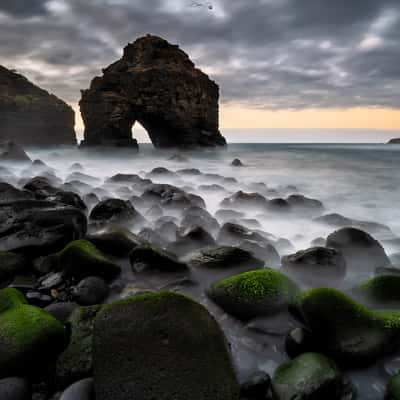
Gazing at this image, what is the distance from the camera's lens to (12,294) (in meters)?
→ 3.02

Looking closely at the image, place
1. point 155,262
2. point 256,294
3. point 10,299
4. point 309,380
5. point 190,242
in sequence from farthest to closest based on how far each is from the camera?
1. point 190,242
2. point 155,262
3. point 256,294
4. point 10,299
5. point 309,380

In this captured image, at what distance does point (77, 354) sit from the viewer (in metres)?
2.47

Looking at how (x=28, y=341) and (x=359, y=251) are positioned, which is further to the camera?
(x=359, y=251)

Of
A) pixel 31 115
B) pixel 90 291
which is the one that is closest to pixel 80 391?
pixel 90 291

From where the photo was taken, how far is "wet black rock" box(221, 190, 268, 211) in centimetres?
842

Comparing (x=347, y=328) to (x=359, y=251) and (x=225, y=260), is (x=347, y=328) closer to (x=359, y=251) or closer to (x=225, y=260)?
(x=225, y=260)

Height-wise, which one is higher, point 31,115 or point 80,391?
point 31,115

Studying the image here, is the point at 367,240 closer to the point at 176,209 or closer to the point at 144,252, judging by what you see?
the point at 144,252

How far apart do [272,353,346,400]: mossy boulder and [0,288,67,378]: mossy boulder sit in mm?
1600

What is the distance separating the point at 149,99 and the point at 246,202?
3164 centimetres

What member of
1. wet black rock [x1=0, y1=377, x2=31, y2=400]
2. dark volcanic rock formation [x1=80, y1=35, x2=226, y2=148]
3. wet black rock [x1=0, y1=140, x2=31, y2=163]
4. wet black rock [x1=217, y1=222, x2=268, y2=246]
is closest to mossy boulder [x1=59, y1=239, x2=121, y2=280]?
wet black rock [x1=0, y1=377, x2=31, y2=400]

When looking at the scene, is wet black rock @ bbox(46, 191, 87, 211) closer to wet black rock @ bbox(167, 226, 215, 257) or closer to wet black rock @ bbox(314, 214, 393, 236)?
wet black rock @ bbox(167, 226, 215, 257)

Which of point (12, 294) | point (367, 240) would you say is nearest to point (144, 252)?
point (12, 294)

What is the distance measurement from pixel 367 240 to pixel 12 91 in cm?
6403
